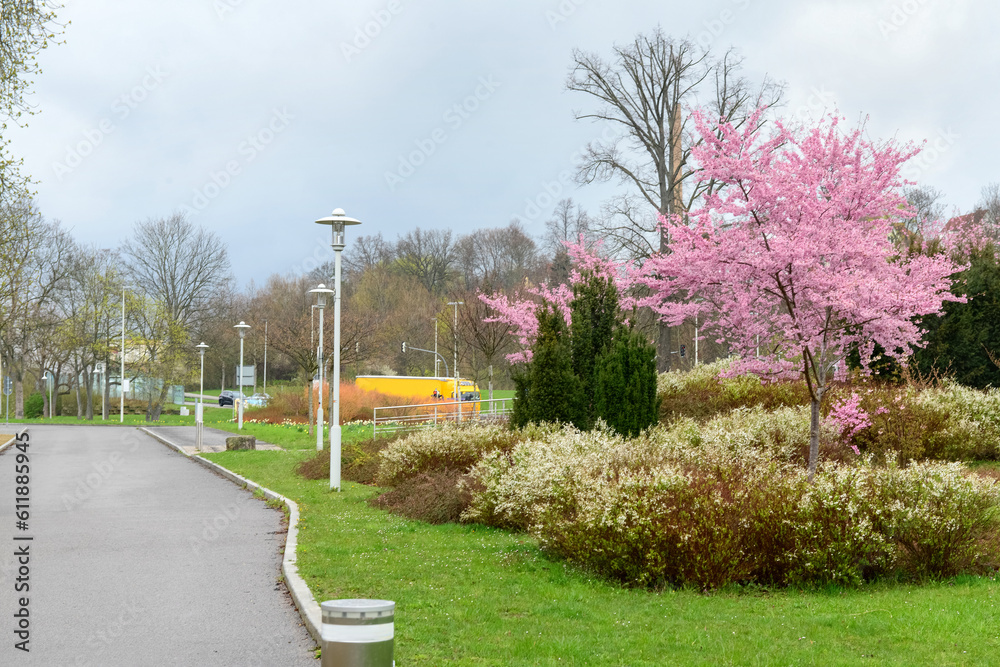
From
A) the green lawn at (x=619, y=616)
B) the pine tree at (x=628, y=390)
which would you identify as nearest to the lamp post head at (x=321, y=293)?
the pine tree at (x=628, y=390)

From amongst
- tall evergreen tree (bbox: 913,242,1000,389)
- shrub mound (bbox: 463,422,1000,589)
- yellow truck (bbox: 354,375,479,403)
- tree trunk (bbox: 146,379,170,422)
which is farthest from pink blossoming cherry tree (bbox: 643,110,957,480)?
tree trunk (bbox: 146,379,170,422)

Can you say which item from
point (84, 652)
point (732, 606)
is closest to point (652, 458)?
point (732, 606)

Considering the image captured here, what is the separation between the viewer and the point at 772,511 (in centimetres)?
809

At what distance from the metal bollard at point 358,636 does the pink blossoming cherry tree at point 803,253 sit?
24.9ft

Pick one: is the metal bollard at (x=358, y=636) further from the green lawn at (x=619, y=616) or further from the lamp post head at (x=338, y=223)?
the lamp post head at (x=338, y=223)

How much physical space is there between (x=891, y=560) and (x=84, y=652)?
22.2 feet

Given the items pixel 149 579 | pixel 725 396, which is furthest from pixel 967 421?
pixel 149 579

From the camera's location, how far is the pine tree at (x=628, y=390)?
16.2 metres

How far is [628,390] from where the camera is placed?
16219 mm

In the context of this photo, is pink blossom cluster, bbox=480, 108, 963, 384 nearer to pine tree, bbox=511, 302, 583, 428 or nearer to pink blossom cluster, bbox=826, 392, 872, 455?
pink blossom cluster, bbox=826, 392, 872, 455

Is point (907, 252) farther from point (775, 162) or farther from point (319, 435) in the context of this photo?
point (319, 435)

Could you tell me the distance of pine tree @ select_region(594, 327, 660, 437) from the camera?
16.2 meters

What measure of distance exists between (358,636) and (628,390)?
40.8 ft

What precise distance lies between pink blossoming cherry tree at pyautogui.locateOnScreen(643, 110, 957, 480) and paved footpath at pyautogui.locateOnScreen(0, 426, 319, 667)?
6.59m
